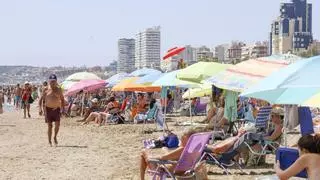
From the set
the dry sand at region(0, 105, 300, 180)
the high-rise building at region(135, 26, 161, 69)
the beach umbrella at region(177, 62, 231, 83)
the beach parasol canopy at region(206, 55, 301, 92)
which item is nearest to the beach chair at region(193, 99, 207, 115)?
the dry sand at region(0, 105, 300, 180)

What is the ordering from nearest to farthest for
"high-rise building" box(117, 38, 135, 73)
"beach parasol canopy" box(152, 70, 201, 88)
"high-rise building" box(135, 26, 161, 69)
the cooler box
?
1. the cooler box
2. "beach parasol canopy" box(152, 70, 201, 88)
3. "high-rise building" box(135, 26, 161, 69)
4. "high-rise building" box(117, 38, 135, 73)

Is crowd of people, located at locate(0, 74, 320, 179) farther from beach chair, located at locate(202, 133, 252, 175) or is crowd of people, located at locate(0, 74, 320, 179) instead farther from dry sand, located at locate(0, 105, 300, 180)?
dry sand, located at locate(0, 105, 300, 180)

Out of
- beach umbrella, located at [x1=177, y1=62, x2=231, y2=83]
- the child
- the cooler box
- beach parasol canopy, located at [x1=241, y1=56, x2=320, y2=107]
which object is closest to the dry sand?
beach umbrella, located at [x1=177, y1=62, x2=231, y2=83]

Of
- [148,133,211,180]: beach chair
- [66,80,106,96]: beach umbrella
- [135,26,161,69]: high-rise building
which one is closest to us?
[148,133,211,180]: beach chair

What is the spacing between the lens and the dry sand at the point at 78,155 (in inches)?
315

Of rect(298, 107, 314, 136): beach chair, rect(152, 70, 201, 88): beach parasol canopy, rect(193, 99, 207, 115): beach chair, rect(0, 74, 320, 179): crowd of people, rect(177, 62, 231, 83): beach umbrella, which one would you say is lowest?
rect(193, 99, 207, 115): beach chair

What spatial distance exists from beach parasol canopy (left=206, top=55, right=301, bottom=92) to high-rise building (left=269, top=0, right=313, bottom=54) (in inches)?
5413

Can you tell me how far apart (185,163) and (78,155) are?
4.05 metres

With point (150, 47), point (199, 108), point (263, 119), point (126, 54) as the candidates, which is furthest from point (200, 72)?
point (126, 54)

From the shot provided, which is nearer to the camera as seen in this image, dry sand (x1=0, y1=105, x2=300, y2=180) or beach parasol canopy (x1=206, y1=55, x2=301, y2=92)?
beach parasol canopy (x1=206, y1=55, x2=301, y2=92)

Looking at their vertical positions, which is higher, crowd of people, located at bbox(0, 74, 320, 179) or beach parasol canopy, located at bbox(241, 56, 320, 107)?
beach parasol canopy, located at bbox(241, 56, 320, 107)

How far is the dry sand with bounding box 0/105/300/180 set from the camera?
799 centimetres

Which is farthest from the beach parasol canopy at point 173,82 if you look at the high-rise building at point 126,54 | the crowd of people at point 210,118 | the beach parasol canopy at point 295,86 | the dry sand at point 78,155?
the high-rise building at point 126,54

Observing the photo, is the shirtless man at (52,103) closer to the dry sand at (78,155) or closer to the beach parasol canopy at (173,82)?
the dry sand at (78,155)
